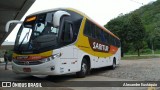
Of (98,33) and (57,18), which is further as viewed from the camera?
(98,33)

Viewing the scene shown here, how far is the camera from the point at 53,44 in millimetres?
11609

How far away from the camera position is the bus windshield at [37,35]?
1163cm

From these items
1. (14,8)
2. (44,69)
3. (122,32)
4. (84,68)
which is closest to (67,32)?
(44,69)

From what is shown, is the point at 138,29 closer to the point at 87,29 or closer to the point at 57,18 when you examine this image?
the point at 87,29

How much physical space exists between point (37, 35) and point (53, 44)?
0.82 meters

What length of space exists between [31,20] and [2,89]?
3931 millimetres

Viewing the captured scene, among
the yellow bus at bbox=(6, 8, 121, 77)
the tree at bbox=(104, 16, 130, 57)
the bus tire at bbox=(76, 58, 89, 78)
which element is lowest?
the bus tire at bbox=(76, 58, 89, 78)

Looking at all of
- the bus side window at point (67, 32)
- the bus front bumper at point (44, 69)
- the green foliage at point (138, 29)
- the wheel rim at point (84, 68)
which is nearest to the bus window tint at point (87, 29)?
the wheel rim at point (84, 68)

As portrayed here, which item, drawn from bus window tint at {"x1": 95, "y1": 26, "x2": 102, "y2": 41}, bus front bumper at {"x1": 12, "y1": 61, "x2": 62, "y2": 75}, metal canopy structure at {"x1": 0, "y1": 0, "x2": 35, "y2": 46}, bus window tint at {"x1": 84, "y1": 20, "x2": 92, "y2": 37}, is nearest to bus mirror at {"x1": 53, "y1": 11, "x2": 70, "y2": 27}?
bus front bumper at {"x1": 12, "y1": 61, "x2": 62, "y2": 75}

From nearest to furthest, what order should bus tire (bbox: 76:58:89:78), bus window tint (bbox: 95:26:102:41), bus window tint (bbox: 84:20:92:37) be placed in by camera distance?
bus tire (bbox: 76:58:89:78)
bus window tint (bbox: 84:20:92:37)
bus window tint (bbox: 95:26:102:41)

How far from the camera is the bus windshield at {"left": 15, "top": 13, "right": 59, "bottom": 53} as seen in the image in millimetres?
11633

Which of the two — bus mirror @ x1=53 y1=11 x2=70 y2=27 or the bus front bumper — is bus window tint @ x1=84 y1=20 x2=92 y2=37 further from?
the bus front bumper

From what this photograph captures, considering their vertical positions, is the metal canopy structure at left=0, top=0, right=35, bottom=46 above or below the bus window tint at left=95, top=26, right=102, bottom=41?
above

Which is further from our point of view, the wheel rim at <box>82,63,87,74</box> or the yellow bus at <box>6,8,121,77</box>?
the wheel rim at <box>82,63,87,74</box>
